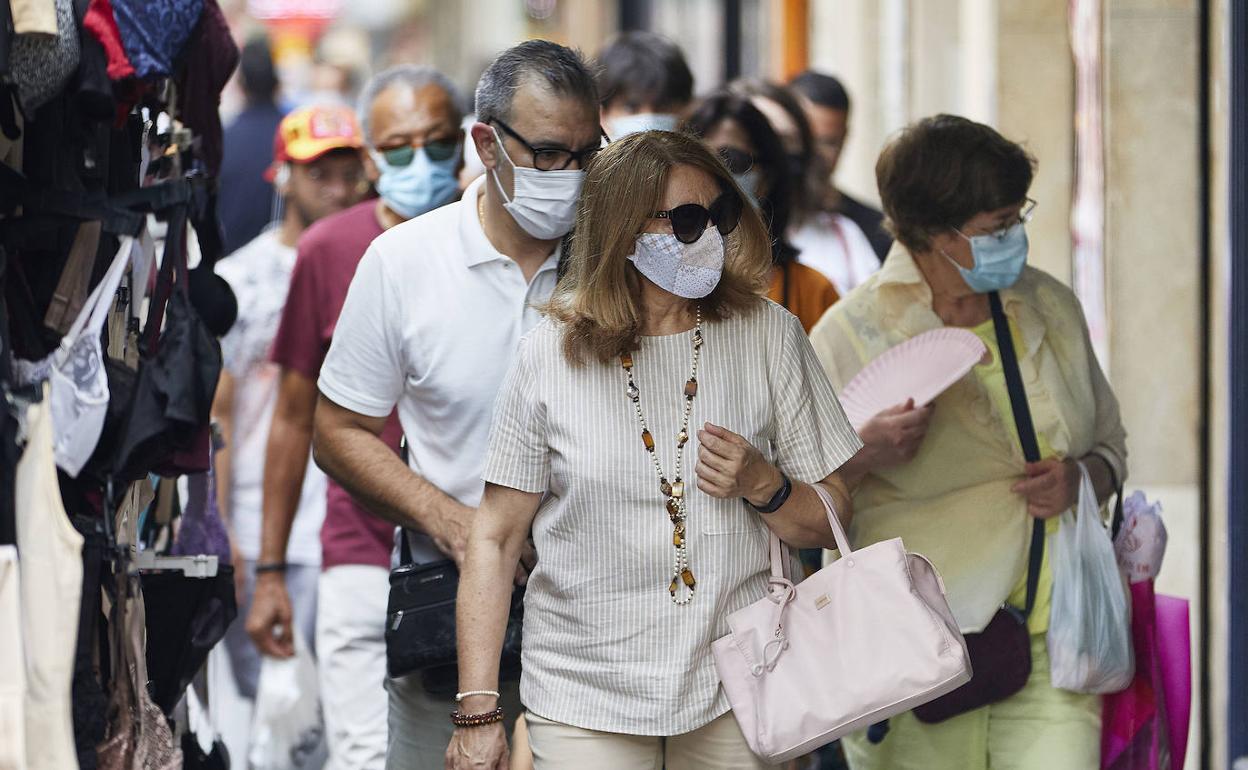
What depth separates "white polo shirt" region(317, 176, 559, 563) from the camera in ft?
14.4

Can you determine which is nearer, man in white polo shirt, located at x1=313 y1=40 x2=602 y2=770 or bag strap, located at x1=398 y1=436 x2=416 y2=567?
man in white polo shirt, located at x1=313 y1=40 x2=602 y2=770

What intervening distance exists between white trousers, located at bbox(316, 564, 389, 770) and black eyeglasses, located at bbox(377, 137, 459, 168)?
1.17 meters

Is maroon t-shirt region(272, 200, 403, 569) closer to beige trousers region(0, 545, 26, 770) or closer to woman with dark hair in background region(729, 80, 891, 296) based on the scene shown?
woman with dark hair in background region(729, 80, 891, 296)

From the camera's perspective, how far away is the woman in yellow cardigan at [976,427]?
4.70m

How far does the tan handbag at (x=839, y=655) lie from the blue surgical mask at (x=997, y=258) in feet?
3.74

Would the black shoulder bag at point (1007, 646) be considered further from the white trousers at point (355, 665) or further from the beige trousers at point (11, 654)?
the beige trousers at point (11, 654)

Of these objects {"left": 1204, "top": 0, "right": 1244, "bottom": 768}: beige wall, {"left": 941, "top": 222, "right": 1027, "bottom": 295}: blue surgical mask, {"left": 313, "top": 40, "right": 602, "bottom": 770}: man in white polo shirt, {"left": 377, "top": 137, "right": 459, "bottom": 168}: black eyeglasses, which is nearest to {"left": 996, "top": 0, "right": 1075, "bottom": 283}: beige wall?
{"left": 1204, "top": 0, "right": 1244, "bottom": 768}: beige wall

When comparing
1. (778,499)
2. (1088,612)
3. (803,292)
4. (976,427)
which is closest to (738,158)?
(803,292)

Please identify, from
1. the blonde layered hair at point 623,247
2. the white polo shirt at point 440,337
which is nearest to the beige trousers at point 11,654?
the blonde layered hair at point 623,247

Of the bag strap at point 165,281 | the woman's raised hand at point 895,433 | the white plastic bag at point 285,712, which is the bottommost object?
the white plastic bag at point 285,712

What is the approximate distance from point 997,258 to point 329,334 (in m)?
1.79

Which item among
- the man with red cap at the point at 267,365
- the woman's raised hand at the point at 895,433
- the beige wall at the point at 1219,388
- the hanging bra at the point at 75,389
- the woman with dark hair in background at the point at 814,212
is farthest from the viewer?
the woman with dark hair in background at the point at 814,212

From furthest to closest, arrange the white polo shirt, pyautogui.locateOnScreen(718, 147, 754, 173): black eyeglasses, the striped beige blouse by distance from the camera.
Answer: pyautogui.locateOnScreen(718, 147, 754, 173): black eyeglasses → the white polo shirt → the striped beige blouse

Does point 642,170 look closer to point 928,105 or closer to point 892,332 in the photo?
point 892,332
